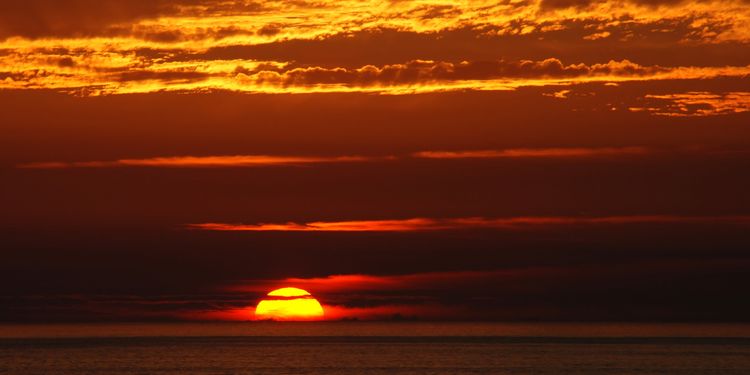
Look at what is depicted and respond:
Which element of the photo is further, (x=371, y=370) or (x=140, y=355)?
(x=140, y=355)

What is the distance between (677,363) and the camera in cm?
17025

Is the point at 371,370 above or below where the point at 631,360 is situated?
below

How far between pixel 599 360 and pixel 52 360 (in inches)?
2994

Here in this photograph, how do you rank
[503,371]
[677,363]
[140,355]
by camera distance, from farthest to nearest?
[140,355] < [677,363] < [503,371]

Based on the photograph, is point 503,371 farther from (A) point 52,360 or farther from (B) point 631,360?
(A) point 52,360

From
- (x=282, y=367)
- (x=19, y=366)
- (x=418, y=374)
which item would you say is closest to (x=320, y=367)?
(x=282, y=367)

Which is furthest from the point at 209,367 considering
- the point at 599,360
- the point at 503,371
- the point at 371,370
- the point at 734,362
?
the point at 734,362

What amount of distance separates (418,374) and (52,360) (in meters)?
66.3

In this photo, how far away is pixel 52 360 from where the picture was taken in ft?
600

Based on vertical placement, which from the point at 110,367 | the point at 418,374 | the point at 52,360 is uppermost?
the point at 52,360

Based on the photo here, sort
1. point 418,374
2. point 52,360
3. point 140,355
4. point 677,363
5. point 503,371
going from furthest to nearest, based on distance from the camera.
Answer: point 140,355
point 52,360
point 677,363
point 503,371
point 418,374

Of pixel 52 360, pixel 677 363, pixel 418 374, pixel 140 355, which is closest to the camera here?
pixel 418 374

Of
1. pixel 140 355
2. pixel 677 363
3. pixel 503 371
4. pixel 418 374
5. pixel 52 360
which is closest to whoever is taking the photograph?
pixel 418 374

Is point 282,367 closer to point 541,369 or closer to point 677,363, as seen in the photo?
point 541,369
